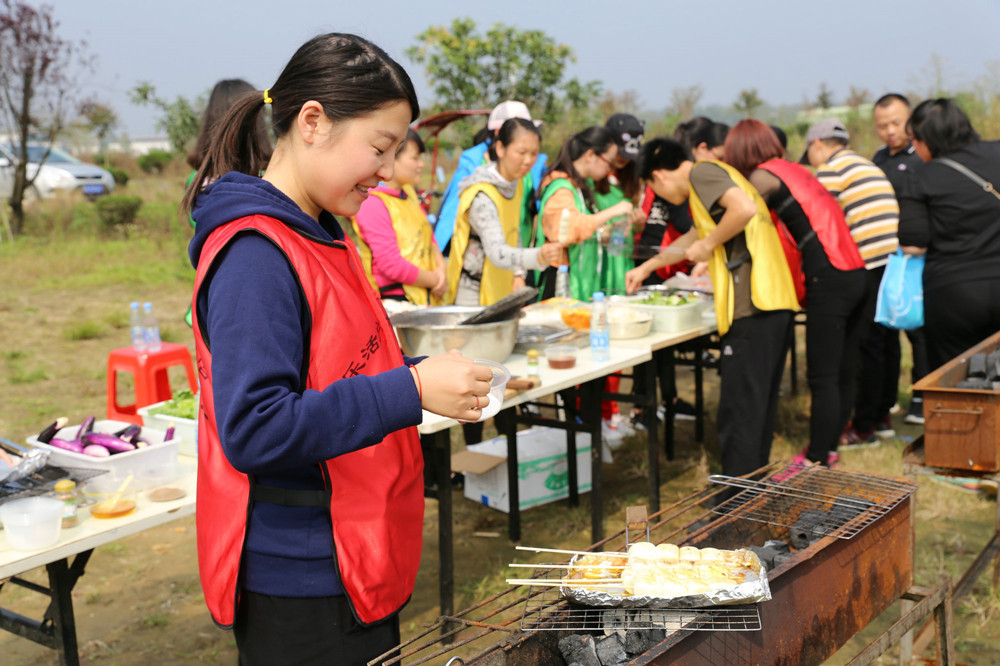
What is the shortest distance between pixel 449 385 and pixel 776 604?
108cm

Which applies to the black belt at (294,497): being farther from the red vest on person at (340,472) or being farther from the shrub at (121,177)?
the shrub at (121,177)

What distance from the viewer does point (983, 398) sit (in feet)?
10.1

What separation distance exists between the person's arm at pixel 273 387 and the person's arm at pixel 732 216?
2911 mm

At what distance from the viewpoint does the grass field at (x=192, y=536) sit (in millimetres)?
3549

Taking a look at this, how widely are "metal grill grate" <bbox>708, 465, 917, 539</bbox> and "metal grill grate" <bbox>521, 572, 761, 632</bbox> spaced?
1.80 feet

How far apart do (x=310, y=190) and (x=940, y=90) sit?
1471 centimetres

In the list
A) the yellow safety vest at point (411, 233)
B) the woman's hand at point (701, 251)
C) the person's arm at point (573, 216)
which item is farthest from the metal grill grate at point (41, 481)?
the person's arm at point (573, 216)

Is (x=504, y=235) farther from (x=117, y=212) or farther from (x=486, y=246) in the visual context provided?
(x=117, y=212)

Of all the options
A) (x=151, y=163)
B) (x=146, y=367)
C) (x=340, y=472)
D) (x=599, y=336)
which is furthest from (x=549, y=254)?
(x=151, y=163)

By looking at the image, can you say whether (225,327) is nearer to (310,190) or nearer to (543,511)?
(310,190)

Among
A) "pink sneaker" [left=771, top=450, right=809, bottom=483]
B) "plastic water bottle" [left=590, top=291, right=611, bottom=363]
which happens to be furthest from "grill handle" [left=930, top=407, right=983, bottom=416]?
"plastic water bottle" [left=590, top=291, right=611, bottom=363]

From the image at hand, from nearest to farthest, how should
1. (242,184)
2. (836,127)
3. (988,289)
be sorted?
1. (242,184)
2. (988,289)
3. (836,127)

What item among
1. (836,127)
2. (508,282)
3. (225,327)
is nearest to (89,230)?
(508,282)

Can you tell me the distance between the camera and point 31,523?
7.11ft
